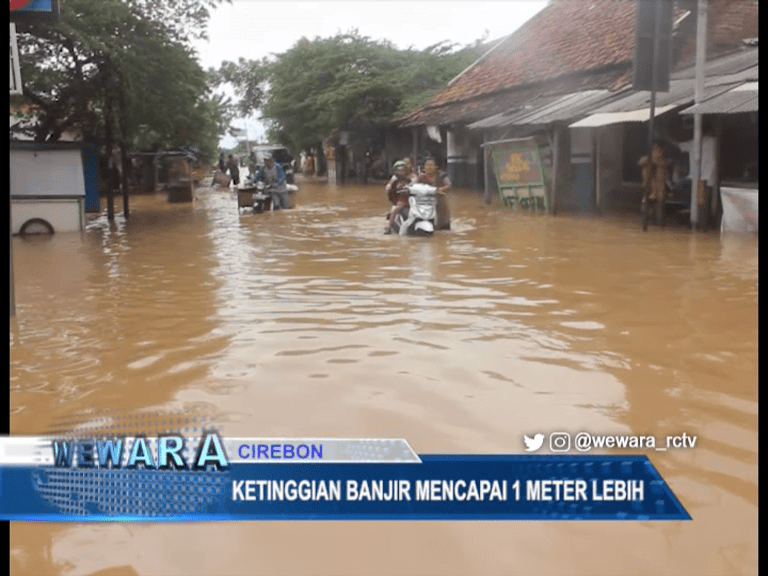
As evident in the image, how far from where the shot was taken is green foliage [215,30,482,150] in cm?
2581

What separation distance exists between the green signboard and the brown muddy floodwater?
4787 mm

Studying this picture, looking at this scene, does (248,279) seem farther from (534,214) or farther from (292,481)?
(534,214)

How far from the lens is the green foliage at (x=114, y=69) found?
13203mm

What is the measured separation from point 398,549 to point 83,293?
5.60 m

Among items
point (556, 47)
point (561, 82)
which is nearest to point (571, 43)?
point (556, 47)

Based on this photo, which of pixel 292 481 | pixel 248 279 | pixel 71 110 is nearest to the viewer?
pixel 292 481

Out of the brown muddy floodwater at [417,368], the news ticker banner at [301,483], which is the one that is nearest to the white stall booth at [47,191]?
the brown muddy floodwater at [417,368]

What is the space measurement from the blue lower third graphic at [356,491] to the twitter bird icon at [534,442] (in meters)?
0.32

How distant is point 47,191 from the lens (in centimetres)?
1323

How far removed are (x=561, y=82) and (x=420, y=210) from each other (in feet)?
24.7

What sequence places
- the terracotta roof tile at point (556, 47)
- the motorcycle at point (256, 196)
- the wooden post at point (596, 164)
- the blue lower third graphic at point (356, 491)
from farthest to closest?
the terracotta roof tile at point (556, 47) < the motorcycle at point (256, 196) < the wooden post at point (596, 164) < the blue lower third graphic at point (356, 491)

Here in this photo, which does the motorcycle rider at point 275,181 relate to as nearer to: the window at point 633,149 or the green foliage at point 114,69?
Answer: the green foliage at point 114,69

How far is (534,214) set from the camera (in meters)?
14.7

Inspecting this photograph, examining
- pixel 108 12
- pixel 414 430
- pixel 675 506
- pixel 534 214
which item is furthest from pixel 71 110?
pixel 675 506
